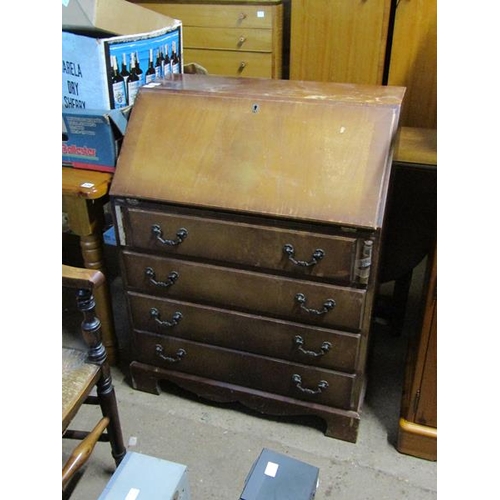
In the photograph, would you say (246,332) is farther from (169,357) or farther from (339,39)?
(339,39)

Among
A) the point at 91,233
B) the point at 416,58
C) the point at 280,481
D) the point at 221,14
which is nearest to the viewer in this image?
the point at 280,481

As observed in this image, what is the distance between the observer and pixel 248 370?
159 cm

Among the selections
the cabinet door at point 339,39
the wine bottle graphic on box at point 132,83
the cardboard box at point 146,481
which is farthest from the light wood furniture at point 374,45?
the cardboard box at point 146,481

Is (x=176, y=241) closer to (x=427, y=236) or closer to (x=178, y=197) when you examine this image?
(x=178, y=197)

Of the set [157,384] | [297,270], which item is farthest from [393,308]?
[157,384]

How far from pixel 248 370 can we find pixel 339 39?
58.2 inches

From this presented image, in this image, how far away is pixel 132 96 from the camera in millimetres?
1650

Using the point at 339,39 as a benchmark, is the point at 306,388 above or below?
below

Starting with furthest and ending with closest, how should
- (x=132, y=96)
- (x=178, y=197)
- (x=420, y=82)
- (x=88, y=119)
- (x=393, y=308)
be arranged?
(x=420, y=82)
(x=393, y=308)
(x=132, y=96)
(x=88, y=119)
(x=178, y=197)

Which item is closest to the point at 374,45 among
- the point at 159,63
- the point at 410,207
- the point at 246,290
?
the point at 410,207

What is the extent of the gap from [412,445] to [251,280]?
0.71 m

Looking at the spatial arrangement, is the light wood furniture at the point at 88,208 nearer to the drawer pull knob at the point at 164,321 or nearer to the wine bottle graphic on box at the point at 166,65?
the drawer pull knob at the point at 164,321

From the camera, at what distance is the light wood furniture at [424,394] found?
1368 millimetres

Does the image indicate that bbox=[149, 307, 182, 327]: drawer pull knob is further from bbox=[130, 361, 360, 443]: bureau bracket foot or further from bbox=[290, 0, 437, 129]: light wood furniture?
bbox=[290, 0, 437, 129]: light wood furniture
